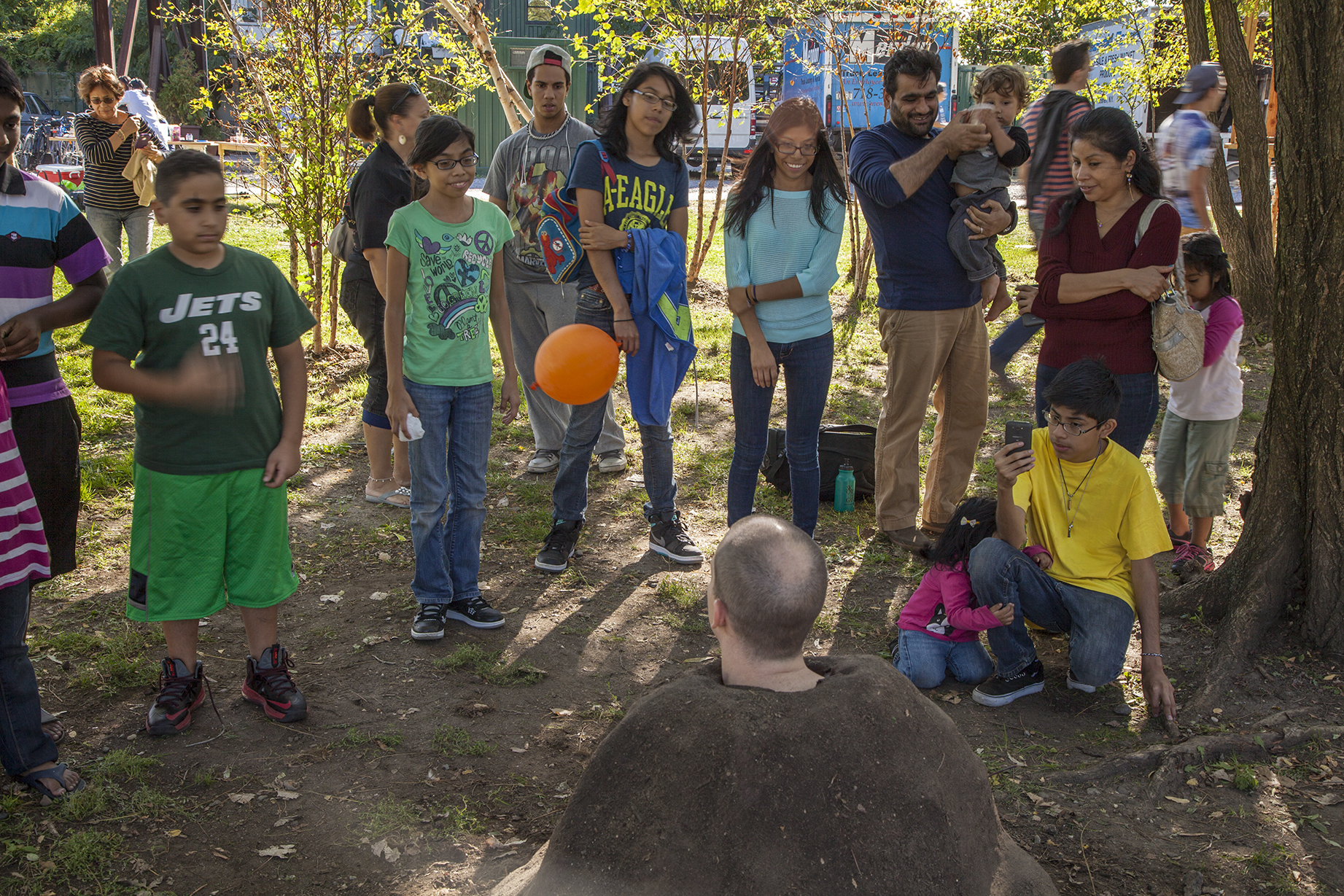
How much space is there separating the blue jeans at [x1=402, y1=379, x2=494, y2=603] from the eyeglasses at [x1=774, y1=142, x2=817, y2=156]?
1.62 metres

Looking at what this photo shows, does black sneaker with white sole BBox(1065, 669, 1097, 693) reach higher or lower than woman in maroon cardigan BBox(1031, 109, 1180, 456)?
lower

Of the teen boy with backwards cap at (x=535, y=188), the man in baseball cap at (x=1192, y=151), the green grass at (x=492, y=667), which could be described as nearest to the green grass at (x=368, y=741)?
the green grass at (x=492, y=667)

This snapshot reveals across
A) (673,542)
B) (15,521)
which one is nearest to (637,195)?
(673,542)

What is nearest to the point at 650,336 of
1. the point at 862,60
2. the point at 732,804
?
the point at 732,804

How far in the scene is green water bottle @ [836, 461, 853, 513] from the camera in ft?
18.5

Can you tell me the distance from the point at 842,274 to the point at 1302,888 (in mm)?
10457

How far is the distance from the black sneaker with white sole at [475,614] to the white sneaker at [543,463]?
1.92 m

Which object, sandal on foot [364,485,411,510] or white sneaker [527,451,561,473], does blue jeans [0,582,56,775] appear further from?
white sneaker [527,451,561,473]

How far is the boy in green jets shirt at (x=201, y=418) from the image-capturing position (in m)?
3.09

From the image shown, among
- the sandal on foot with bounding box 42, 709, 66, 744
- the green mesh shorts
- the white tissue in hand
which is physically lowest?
the sandal on foot with bounding box 42, 709, 66, 744

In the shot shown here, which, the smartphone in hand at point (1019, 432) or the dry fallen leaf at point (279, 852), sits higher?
the smartphone in hand at point (1019, 432)

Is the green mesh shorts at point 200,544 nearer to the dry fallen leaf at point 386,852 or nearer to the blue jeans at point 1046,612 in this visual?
the dry fallen leaf at point 386,852

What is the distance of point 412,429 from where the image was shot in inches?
153

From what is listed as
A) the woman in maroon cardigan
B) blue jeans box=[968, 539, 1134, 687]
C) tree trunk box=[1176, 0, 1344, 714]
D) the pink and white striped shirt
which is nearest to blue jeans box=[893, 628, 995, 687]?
blue jeans box=[968, 539, 1134, 687]
